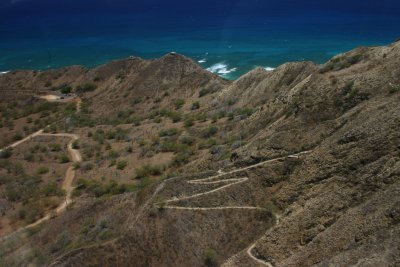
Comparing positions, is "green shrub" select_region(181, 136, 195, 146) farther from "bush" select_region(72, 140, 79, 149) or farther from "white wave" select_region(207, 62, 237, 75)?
"white wave" select_region(207, 62, 237, 75)

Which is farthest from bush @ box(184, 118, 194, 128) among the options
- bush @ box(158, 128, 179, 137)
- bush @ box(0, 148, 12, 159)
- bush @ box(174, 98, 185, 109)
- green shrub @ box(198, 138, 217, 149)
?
bush @ box(0, 148, 12, 159)

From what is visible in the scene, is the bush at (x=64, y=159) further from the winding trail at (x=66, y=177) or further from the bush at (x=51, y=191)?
the bush at (x=51, y=191)

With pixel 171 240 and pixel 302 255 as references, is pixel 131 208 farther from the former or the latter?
pixel 302 255

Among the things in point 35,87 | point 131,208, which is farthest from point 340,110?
point 35,87

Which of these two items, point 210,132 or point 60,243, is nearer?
point 60,243

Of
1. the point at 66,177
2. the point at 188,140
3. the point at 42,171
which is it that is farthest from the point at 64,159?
the point at 188,140

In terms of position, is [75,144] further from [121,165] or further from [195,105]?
[195,105]

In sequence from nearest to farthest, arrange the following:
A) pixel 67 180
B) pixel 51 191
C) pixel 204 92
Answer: pixel 51 191, pixel 67 180, pixel 204 92
